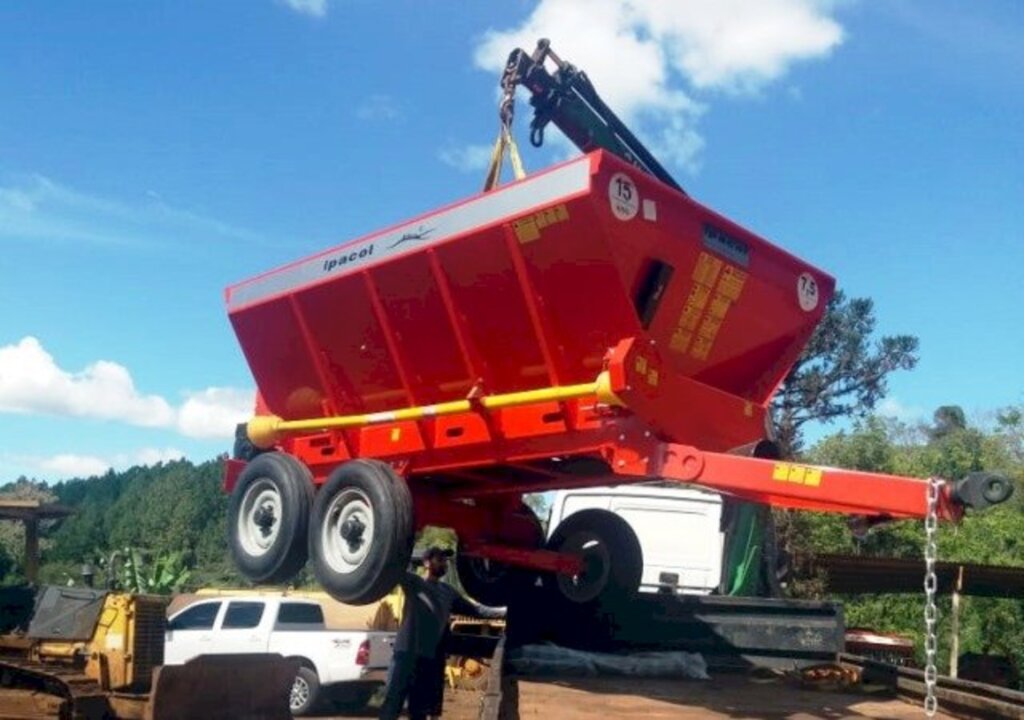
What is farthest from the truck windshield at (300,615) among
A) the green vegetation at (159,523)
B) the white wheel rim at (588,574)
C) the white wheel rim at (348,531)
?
the green vegetation at (159,523)

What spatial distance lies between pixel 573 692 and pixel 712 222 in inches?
116

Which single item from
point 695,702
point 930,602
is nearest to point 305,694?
point 695,702

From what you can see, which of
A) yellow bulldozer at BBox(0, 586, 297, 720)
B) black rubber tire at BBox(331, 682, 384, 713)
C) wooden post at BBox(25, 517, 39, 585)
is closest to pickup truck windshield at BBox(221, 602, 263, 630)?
black rubber tire at BBox(331, 682, 384, 713)

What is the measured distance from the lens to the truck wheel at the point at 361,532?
7160 mm

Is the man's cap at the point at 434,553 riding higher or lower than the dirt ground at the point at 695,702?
higher

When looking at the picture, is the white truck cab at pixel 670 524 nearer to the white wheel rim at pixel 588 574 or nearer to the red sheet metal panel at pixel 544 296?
the white wheel rim at pixel 588 574

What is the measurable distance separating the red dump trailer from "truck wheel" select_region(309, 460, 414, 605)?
0.02 metres

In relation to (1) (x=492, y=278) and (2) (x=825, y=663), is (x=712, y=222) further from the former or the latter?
(2) (x=825, y=663)

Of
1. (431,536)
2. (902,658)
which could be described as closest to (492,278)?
(902,658)

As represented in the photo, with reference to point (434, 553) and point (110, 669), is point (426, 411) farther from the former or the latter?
point (110, 669)

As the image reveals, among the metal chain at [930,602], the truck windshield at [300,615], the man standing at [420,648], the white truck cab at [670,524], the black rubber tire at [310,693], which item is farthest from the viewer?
the truck windshield at [300,615]

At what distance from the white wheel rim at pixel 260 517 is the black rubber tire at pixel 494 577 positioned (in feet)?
4.83

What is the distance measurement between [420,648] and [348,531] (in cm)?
90

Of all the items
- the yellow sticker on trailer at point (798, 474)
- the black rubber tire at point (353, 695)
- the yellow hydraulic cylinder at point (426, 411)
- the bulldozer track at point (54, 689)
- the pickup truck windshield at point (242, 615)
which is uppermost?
the yellow hydraulic cylinder at point (426, 411)
